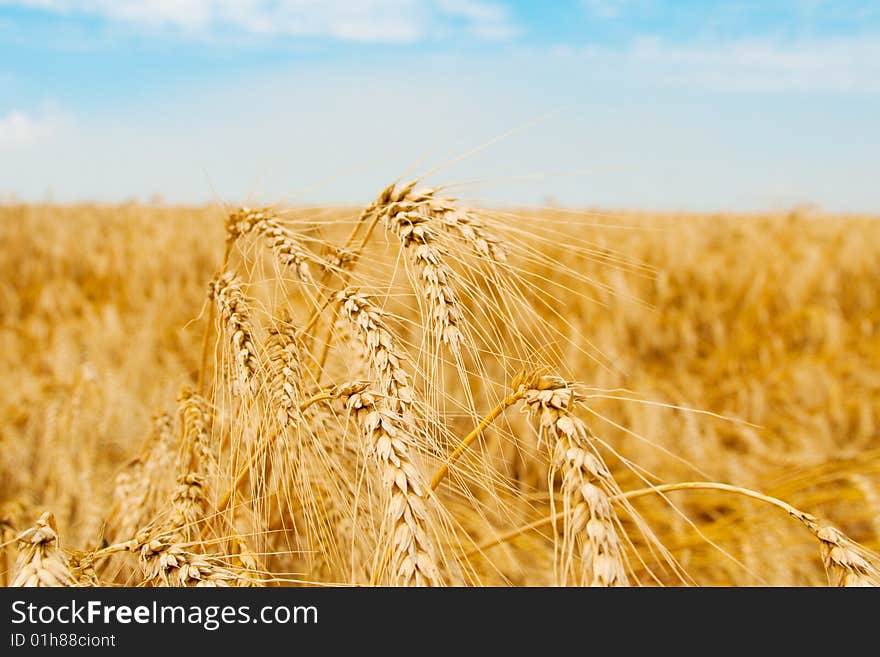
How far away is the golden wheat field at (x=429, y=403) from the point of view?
0.84 metres

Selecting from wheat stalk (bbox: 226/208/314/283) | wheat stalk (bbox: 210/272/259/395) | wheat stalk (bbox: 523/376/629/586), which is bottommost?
wheat stalk (bbox: 523/376/629/586)

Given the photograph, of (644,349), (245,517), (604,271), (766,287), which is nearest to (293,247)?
(245,517)

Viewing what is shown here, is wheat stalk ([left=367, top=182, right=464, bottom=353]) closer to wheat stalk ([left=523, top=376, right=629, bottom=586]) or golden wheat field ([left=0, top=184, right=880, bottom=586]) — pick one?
golden wheat field ([left=0, top=184, right=880, bottom=586])

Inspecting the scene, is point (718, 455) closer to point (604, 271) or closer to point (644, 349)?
point (644, 349)

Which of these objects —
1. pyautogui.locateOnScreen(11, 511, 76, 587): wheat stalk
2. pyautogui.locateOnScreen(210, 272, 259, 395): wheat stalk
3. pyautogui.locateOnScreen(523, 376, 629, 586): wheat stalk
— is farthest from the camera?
pyautogui.locateOnScreen(210, 272, 259, 395): wheat stalk

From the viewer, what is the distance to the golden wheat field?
2.75 ft

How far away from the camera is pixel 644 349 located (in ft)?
14.0

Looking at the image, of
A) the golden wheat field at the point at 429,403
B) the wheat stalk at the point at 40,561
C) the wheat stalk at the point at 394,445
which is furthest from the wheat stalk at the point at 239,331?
the wheat stalk at the point at 40,561

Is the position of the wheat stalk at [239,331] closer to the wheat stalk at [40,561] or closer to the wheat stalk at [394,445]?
the wheat stalk at [394,445]

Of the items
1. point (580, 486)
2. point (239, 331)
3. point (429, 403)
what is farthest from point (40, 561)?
point (580, 486)

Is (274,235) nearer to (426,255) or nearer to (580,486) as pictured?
(426,255)

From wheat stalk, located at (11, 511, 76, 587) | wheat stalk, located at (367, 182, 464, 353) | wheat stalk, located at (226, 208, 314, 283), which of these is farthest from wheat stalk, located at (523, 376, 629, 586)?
wheat stalk, located at (11, 511, 76, 587)

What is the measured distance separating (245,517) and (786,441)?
292 centimetres

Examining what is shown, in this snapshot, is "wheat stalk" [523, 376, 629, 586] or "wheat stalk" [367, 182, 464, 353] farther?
"wheat stalk" [367, 182, 464, 353]
